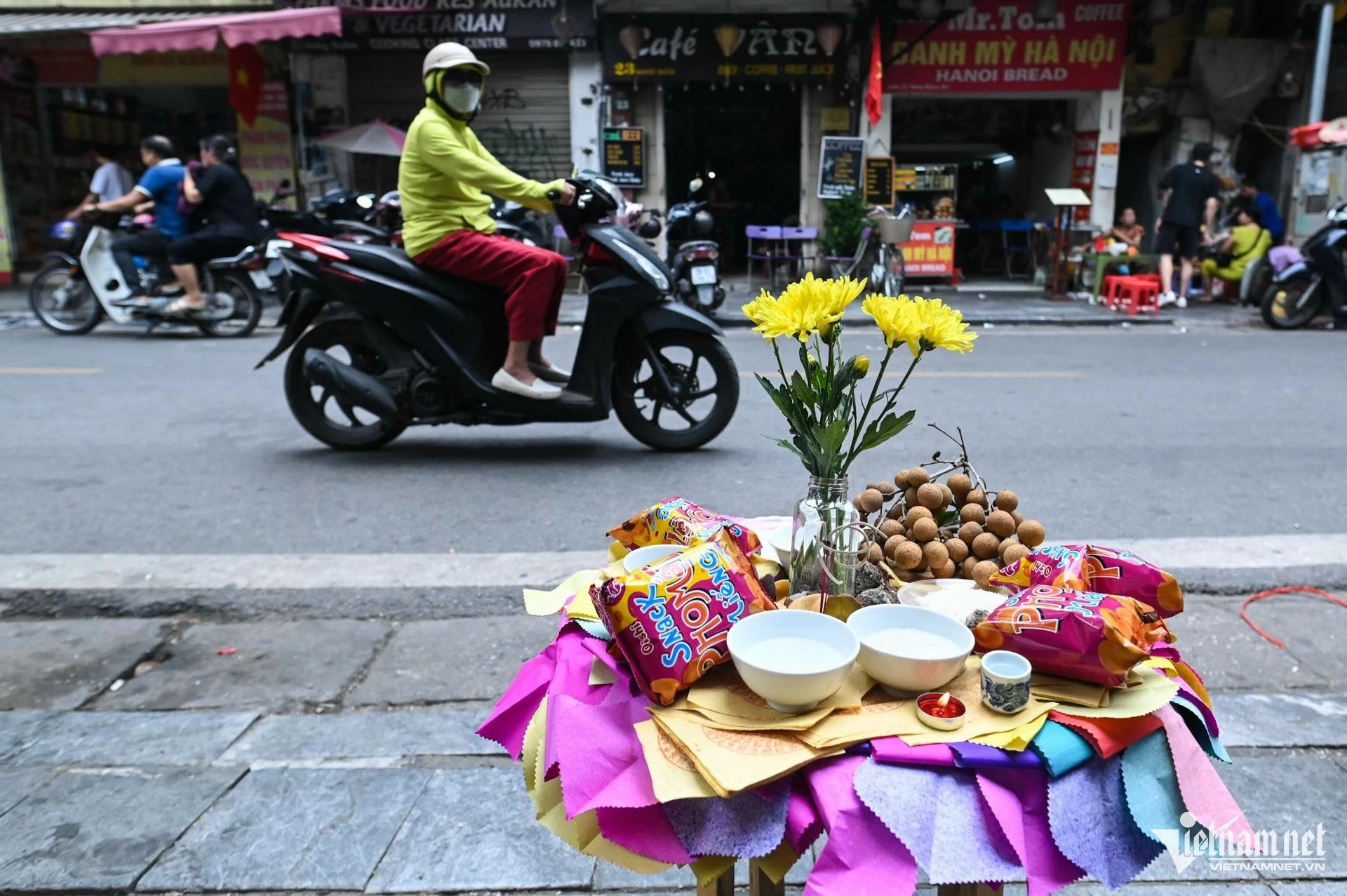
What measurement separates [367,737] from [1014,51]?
43.5 feet

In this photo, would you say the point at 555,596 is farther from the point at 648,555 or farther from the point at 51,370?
the point at 51,370

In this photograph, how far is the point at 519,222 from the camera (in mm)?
10805

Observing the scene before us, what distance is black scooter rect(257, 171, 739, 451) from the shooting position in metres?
4.93

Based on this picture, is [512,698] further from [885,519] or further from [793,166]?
[793,166]

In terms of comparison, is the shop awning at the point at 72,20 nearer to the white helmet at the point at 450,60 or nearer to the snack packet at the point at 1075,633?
the white helmet at the point at 450,60

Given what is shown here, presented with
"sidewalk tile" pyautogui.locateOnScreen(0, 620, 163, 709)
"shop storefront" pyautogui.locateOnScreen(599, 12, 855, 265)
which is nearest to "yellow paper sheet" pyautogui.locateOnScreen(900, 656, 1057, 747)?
"sidewalk tile" pyautogui.locateOnScreen(0, 620, 163, 709)

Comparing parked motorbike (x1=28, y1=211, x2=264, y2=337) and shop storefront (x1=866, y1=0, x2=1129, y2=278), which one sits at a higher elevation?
shop storefront (x1=866, y1=0, x2=1129, y2=278)

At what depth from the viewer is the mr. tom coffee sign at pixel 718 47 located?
12859 millimetres

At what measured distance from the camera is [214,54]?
13445 mm

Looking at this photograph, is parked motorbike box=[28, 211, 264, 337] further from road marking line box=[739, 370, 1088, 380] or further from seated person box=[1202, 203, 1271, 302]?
seated person box=[1202, 203, 1271, 302]

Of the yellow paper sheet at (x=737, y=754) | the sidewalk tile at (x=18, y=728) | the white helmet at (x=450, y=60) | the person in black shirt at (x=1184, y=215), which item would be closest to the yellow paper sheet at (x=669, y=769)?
the yellow paper sheet at (x=737, y=754)

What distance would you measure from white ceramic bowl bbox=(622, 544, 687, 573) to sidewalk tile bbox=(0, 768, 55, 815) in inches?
62.8

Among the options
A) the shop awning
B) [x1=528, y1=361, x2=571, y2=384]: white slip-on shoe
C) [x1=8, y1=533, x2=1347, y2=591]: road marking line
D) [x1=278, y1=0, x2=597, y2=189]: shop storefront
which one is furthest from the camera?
[x1=278, y1=0, x2=597, y2=189]: shop storefront

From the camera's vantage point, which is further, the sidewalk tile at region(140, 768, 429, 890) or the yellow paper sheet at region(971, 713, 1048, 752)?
the sidewalk tile at region(140, 768, 429, 890)
